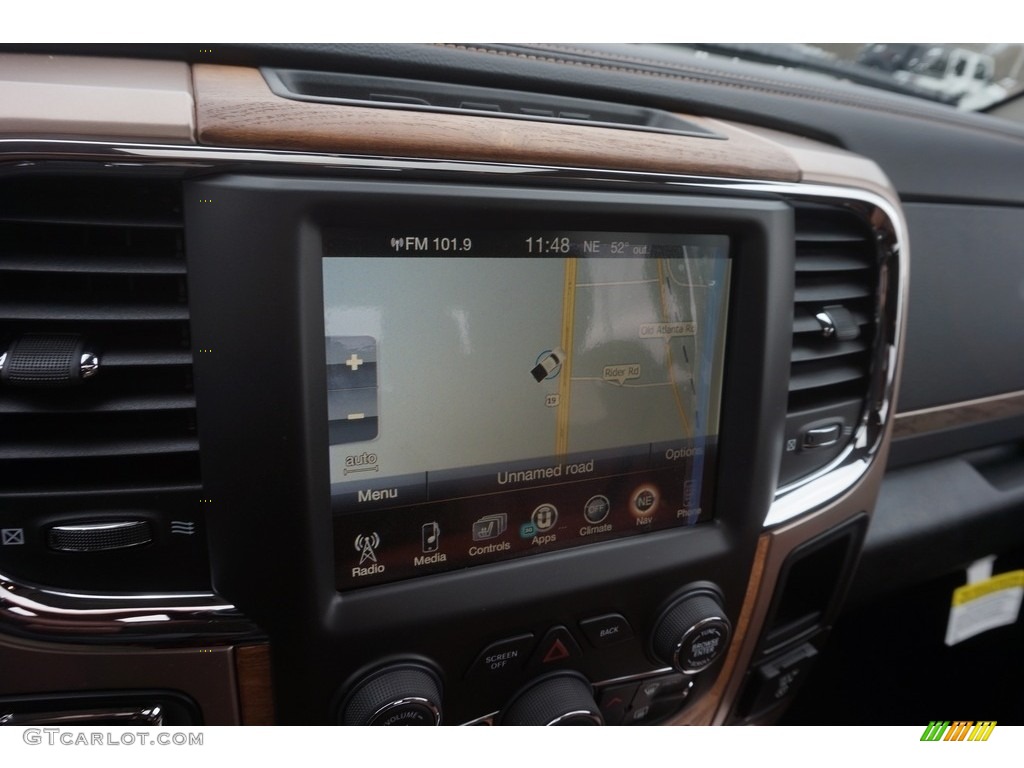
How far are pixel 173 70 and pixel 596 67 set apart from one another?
1.51 feet

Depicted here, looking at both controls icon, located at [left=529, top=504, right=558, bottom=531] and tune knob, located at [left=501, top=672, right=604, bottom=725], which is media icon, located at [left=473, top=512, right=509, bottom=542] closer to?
controls icon, located at [left=529, top=504, right=558, bottom=531]

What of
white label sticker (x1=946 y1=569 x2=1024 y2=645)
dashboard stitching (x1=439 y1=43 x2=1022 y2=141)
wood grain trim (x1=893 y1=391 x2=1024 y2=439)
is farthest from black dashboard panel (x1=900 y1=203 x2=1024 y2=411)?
white label sticker (x1=946 y1=569 x2=1024 y2=645)

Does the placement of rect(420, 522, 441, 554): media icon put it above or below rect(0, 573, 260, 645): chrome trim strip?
above

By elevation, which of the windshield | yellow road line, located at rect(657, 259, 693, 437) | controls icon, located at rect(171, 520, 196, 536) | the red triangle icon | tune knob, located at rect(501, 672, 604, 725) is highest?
the windshield

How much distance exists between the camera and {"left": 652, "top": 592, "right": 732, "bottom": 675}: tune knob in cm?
78

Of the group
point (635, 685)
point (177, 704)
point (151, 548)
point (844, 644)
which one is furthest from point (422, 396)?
point (844, 644)

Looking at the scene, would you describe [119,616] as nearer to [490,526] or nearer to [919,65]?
[490,526]

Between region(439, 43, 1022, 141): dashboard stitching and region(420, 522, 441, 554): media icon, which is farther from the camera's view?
region(439, 43, 1022, 141): dashboard stitching

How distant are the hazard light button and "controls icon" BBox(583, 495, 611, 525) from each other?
5.1 inches

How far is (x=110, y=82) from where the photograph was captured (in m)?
0.53

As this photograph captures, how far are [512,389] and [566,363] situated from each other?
6 cm
